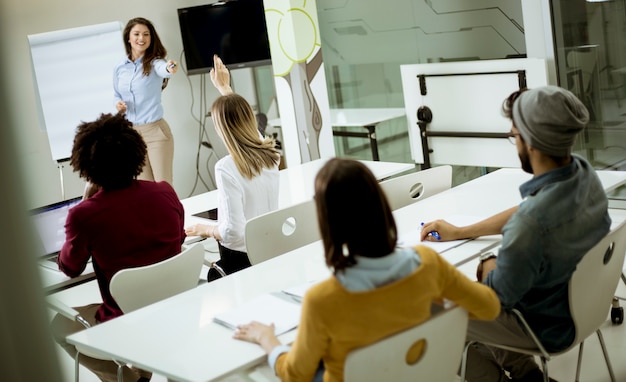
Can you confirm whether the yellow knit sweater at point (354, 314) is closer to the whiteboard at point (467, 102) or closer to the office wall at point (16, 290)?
the office wall at point (16, 290)

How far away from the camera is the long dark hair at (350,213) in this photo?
5.66ft

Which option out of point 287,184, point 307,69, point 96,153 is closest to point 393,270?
point 96,153

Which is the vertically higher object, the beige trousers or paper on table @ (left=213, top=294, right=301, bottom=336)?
the beige trousers

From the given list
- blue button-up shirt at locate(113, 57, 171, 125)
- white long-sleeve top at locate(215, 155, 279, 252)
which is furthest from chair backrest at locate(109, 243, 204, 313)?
blue button-up shirt at locate(113, 57, 171, 125)

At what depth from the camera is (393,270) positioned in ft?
5.73

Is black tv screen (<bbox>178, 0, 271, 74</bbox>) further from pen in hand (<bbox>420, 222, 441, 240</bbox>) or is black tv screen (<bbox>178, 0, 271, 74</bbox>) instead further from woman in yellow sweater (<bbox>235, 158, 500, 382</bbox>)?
woman in yellow sweater (<bbox>235, 158, 500, 382</bbox>)

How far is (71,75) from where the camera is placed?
6.20 metres

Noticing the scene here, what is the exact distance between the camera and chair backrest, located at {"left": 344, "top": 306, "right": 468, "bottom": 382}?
1.69 m

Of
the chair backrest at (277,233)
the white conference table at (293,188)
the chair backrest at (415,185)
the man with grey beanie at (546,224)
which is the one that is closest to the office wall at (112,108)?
the white conference table at (293,188)

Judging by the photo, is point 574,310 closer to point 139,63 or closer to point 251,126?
point 251,126

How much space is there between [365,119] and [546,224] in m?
4.17

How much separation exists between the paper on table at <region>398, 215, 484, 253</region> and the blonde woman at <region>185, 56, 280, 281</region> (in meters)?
0.77

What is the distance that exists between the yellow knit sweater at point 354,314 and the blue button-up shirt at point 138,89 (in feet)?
14.5

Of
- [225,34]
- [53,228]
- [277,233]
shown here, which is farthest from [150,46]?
[277,233]
